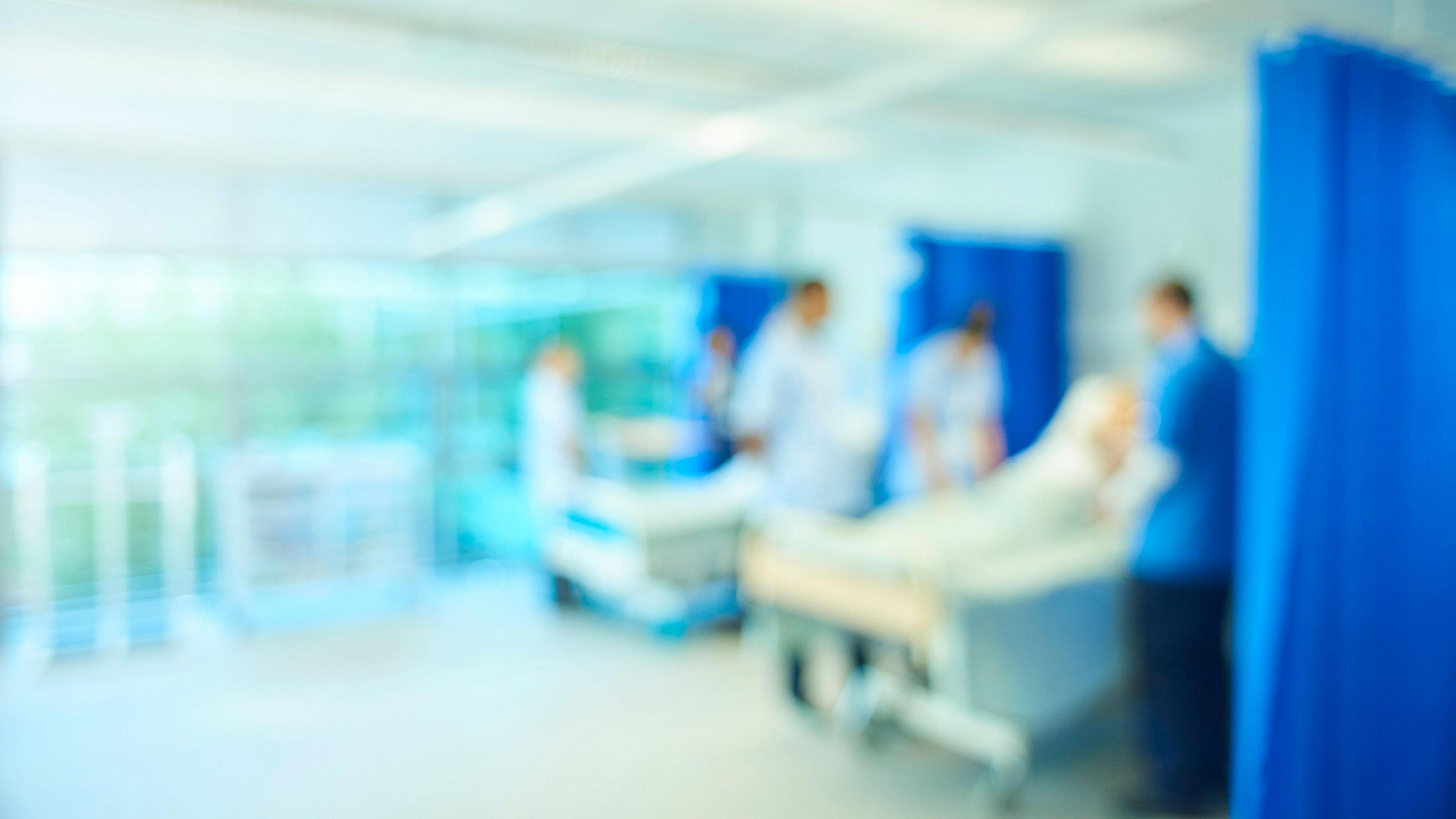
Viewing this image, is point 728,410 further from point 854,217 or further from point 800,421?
point 800,421

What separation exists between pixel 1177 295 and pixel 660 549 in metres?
2.54

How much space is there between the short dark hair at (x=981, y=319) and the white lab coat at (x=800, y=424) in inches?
35.4

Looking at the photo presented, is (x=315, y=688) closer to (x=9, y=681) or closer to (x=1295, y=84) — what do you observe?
(x=9, y=681)

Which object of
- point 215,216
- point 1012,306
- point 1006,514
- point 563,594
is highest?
point 215,216

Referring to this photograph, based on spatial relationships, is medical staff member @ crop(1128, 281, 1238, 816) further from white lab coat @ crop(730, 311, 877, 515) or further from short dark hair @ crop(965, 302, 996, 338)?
short dark hair @ crop(965, 302, 996, 338)

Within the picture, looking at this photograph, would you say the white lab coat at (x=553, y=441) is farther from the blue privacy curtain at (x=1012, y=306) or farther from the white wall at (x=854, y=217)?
the blue privacy curtain at (x=1012, y=306)

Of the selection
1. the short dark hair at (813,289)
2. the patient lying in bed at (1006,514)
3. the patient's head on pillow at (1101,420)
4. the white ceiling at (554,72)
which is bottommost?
the patient lying in bed at (1006,514)

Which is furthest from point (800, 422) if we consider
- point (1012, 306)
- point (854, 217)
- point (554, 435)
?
point (854, 217)

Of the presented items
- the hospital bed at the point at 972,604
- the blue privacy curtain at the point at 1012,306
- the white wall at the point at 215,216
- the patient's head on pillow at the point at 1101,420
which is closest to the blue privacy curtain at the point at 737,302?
the white wall at the point at 215,216

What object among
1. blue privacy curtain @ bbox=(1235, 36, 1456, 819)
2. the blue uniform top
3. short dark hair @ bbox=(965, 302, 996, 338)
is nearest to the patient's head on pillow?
short dark hair @ bbox=(965, 302, 996, 338)

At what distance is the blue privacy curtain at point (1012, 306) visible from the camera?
15.9ft

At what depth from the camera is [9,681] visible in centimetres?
435

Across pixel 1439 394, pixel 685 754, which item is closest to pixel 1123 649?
pixel 1439 394

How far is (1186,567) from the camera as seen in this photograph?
288cm
